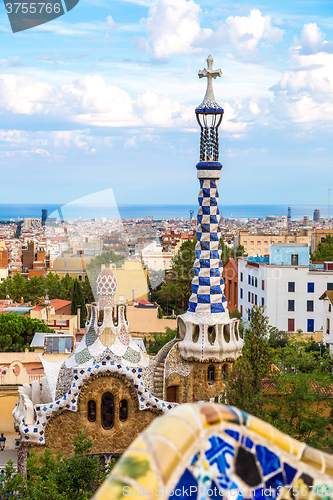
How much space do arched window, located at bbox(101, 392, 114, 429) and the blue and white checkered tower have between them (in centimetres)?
160

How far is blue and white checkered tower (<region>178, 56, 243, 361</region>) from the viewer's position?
10.9 metres

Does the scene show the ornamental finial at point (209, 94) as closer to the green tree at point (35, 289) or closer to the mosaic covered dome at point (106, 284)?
the mosaic covered dome at point (106, 284)

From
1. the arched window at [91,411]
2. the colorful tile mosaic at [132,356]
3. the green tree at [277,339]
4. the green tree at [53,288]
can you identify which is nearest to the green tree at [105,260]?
the green tree at [277,339]

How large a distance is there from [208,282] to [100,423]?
3.07 metres

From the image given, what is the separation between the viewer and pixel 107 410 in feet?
33.0

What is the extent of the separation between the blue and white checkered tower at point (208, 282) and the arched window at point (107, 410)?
1.60 meters

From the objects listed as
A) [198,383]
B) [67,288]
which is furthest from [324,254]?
[198,383]

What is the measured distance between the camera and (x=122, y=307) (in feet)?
35.3

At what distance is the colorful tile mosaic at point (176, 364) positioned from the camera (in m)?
10.8

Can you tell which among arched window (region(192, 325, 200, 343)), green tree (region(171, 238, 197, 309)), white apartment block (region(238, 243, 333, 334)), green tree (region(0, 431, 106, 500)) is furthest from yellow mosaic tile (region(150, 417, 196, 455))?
green tree (region(171, 238, 197, 309))

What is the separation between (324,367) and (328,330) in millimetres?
9281

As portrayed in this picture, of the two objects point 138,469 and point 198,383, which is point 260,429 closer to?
point 138,469

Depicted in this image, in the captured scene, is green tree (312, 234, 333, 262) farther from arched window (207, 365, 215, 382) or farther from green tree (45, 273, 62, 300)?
arched window (207, 365, 215, 382)

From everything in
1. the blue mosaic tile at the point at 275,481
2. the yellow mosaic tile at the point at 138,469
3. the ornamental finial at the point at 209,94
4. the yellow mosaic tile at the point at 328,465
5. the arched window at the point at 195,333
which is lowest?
the arched window at the point at 195,333
